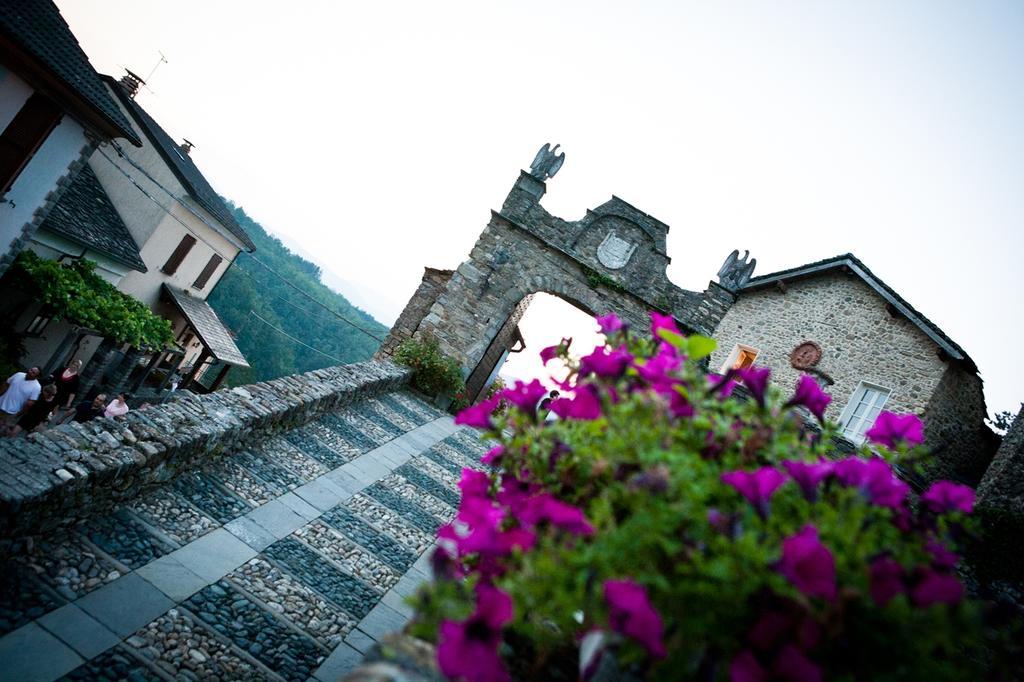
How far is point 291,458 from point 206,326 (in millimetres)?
18899

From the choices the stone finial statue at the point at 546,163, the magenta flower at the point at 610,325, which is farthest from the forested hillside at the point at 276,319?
the magenta flower at the point at 610,325

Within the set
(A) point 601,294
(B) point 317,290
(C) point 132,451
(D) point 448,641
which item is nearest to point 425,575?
(C) point 132,451

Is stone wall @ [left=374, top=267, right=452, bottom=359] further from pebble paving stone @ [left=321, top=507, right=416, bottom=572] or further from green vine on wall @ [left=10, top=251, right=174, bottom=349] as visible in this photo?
pebble paving stone @ [left=321, top=507, right=416, bottom=572]

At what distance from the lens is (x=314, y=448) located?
6883mm

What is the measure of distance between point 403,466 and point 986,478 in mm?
10515

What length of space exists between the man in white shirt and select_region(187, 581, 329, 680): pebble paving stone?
766 centimetres

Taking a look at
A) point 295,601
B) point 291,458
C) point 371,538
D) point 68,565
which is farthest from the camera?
point 291,458

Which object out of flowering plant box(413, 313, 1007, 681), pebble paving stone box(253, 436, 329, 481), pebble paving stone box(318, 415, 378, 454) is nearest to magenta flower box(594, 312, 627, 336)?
flowering plant box(413, 313, 1007, 681)

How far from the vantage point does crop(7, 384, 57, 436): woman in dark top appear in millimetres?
9062

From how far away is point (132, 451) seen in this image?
4109mm

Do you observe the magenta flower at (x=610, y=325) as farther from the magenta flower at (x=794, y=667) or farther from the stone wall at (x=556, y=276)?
the stone wall at (x=556, y=276)

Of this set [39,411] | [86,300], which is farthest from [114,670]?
[86,300]

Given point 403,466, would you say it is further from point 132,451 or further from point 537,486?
point 537,486

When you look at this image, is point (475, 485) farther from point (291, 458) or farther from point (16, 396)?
point (16, 396)
